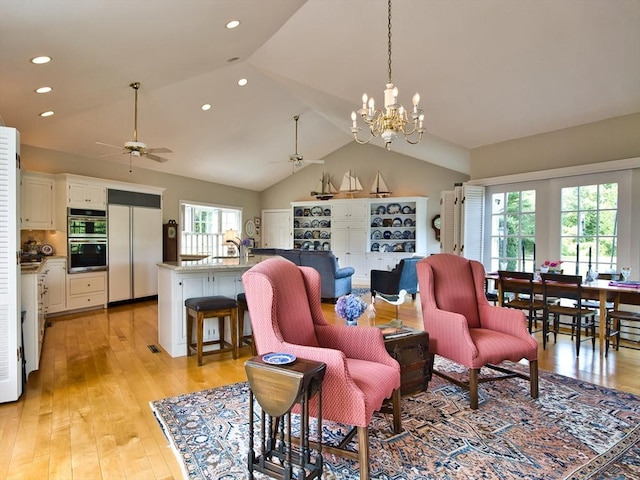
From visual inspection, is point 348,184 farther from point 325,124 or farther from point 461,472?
point 461,472

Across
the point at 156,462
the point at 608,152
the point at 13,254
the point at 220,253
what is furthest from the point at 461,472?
the point at 220,253

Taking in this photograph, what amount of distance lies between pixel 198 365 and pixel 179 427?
3.85 ft

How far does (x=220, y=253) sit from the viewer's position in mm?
9750

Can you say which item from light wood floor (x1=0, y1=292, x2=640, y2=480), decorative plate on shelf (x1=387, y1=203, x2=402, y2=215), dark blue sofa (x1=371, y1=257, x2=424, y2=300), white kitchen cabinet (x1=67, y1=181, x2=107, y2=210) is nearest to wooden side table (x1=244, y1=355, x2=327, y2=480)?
light wood floor (x1=0, y1=292, x2=640, y2=480)

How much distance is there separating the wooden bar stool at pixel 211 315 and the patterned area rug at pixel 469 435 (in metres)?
0.74

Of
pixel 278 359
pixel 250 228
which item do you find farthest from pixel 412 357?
pixel 250 228

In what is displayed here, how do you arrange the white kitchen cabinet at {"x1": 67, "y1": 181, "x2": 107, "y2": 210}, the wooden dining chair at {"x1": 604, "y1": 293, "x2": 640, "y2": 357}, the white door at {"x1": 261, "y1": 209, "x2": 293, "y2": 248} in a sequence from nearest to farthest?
the wooden dining chair at {"x1": 604, "y1": 293, "x2": 640, "y2": 357}
the white kitchen cabinet at {"x1": 67, "y1": 181, "x2": 107, "y2": 210}
the white door at {"x1": 261, "y1": 209, "x2": 293, "y2": 248}

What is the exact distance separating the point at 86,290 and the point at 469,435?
233 inches

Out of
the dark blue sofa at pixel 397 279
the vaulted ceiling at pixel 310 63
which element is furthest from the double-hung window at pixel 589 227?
the dark blue sofa at pixel 397 279

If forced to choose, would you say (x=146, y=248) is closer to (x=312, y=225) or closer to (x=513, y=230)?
(x=312, y=225)

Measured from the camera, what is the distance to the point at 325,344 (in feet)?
7.98

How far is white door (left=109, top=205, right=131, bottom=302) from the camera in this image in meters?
6.24

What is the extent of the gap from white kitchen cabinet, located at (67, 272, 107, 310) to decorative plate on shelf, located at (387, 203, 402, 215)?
625 cm

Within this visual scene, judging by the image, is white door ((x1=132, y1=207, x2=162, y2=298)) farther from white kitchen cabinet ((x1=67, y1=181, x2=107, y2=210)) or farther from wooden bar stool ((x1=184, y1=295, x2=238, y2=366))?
wooden bar stool ((x1=184, y1=295, x2=238, y2=366))
